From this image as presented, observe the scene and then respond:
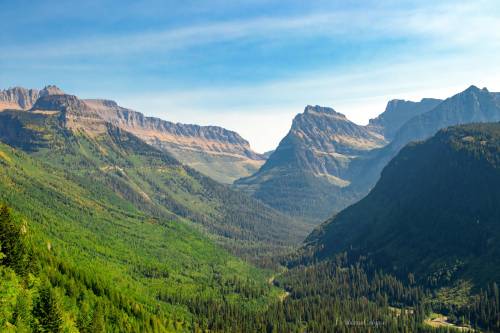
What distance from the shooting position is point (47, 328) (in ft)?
446

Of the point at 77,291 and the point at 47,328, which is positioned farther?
the point at 77,291

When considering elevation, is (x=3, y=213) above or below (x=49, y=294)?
above

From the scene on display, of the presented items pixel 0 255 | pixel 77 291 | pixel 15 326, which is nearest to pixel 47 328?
pixel 15 326

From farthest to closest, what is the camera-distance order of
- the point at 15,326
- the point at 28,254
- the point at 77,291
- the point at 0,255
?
the point at 77,291, the point at 28,254, the point at 0,255, the point at 15,326

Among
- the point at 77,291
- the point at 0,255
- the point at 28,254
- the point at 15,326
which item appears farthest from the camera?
the point at 77,291

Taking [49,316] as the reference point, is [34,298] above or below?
above

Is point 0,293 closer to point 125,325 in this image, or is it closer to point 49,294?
point 49,294

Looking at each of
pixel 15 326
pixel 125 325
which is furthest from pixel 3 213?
pixel 125 325

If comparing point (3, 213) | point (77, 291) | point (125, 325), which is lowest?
point (125, 325)

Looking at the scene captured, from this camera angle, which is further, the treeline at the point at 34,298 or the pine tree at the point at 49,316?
the treeline at the point at 34,298

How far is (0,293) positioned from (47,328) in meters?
17.6

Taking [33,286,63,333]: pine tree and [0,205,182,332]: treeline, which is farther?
[0,205,182,332]: treeline

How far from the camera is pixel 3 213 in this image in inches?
5915

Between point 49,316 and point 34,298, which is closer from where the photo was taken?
point 49,316
